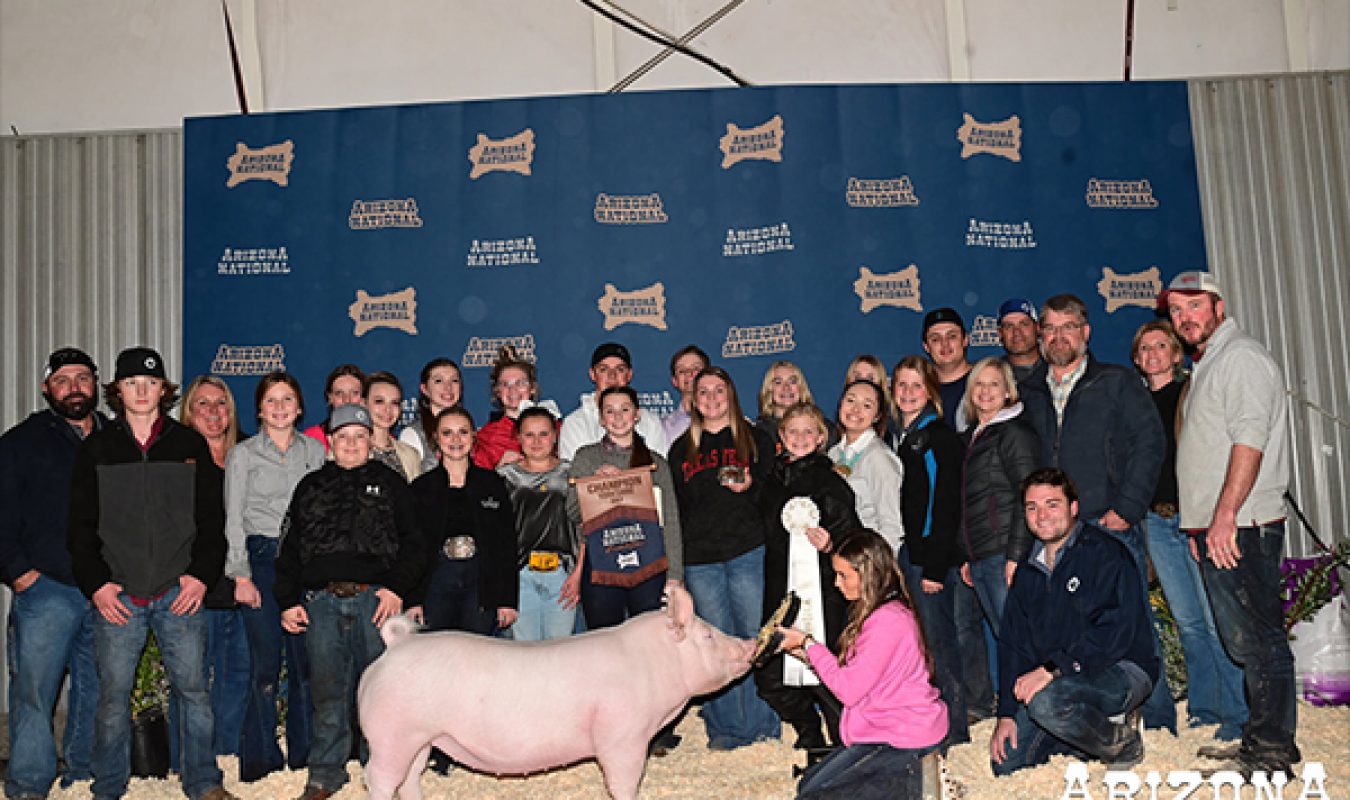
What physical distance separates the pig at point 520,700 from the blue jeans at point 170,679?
1.05 m

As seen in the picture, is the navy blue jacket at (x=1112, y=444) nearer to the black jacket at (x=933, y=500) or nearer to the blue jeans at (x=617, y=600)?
the black jacket at (x=933, y=500)

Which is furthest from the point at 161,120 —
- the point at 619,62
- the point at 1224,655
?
the point at 1224,655

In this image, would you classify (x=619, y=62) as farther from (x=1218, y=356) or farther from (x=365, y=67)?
(x=1218, y=356)

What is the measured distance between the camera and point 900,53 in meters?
7.61

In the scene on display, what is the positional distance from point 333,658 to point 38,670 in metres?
1.25

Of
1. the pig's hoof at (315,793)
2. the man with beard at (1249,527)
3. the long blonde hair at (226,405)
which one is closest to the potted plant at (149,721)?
the long blonde hair at (226,405)

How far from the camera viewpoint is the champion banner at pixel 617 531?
473 centimetres

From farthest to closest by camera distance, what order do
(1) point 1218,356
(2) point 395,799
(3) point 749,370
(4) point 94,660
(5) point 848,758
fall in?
(3) point 749,370 < (4) point 94,660 < (1) point 1218,356 < (2) point 395,799 < (5) point 848,758

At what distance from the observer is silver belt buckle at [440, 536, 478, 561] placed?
4578mm

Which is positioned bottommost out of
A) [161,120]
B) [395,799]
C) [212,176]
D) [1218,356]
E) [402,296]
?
[395,799]

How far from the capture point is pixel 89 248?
7.09 metres

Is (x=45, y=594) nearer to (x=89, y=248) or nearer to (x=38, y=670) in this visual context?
(x=38, y=670)

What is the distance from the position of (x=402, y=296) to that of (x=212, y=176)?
4.85 ft

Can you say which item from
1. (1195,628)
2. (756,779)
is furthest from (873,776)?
(1195,628)
